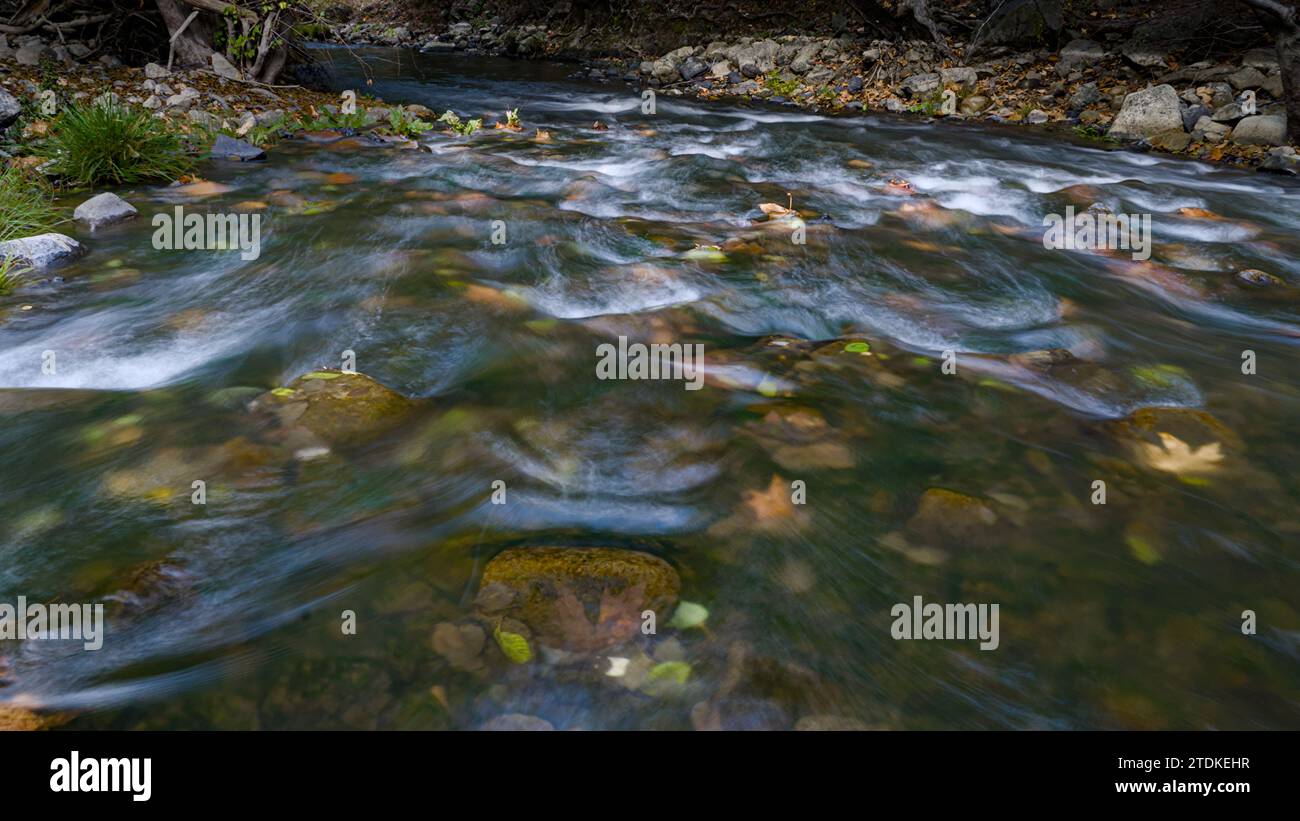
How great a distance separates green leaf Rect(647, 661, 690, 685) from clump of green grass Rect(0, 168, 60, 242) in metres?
6.22

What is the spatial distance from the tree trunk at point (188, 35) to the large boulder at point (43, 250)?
24.1 ft

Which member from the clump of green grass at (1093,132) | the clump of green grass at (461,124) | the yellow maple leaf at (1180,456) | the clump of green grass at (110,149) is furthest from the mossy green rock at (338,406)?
the clump of green grass at (1093,132)

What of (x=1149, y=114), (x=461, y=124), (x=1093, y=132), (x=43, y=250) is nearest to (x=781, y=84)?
(x=1093, y=132)

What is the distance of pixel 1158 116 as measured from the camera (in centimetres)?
1055

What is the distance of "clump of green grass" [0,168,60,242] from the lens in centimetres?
577

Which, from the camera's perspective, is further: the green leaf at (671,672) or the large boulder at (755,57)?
the large boulder at (755,57)

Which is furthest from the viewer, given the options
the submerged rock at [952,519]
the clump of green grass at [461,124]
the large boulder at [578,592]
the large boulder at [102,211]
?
the clump of green grass at [461,124]

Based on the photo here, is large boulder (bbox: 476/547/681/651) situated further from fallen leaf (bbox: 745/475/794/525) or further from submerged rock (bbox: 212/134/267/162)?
submerged rock (bbox: 212/134/267/162)

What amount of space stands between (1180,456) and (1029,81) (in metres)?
11.6

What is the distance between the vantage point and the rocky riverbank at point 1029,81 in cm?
1020

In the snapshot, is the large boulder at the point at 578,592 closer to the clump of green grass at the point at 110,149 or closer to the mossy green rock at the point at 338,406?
the mossy green rock at the point at 338,406

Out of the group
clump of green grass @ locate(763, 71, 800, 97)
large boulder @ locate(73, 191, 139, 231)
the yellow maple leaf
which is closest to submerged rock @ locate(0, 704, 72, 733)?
the yellow maple leaf

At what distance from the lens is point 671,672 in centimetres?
230
